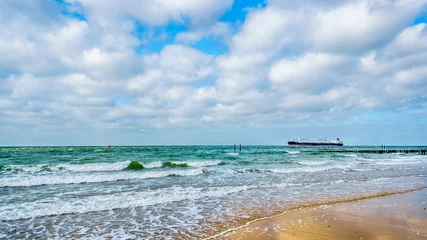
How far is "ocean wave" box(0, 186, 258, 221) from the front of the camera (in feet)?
28.3

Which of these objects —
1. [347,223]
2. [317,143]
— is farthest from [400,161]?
[317,143]

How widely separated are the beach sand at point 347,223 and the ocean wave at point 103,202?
447cm

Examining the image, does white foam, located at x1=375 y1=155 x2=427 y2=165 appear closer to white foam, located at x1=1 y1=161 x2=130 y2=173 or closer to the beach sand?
the beach sand

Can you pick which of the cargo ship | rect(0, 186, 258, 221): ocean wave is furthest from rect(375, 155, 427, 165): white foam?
the cargo ship

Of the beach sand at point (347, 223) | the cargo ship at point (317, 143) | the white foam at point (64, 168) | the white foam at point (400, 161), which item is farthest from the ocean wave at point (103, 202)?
the cargo ship at point (317, 143)

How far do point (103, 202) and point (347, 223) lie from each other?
8.34 m

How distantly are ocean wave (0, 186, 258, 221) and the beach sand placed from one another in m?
4.47

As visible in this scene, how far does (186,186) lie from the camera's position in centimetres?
1386

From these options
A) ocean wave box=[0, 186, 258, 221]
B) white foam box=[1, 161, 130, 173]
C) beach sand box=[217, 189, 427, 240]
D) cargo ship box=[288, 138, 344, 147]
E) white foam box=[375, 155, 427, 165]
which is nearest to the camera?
beach sand box=[217, 189, 427, 240]

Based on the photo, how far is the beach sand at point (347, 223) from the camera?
6121 mm

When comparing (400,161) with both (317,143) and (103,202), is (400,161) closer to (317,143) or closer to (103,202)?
(103,202)

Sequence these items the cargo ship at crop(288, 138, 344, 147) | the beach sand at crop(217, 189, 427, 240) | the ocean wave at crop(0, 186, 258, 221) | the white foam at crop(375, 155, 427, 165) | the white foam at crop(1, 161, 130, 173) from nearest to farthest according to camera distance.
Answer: the beach sand at crop(217, 189, 427, 240) → the ocean wave at crop(0, 186, 258, 221) → the white foam at crop(1, 161, 130, 173) → the white foam at crop(375, 155, 427, 165) → the cargo ship at crop(288, 138, 344, 147)

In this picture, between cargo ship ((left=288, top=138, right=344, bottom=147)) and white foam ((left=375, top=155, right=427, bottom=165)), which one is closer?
white foam ((left=375, top=155, right=427, bottom=165))

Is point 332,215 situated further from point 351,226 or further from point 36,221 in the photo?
point 36,221
